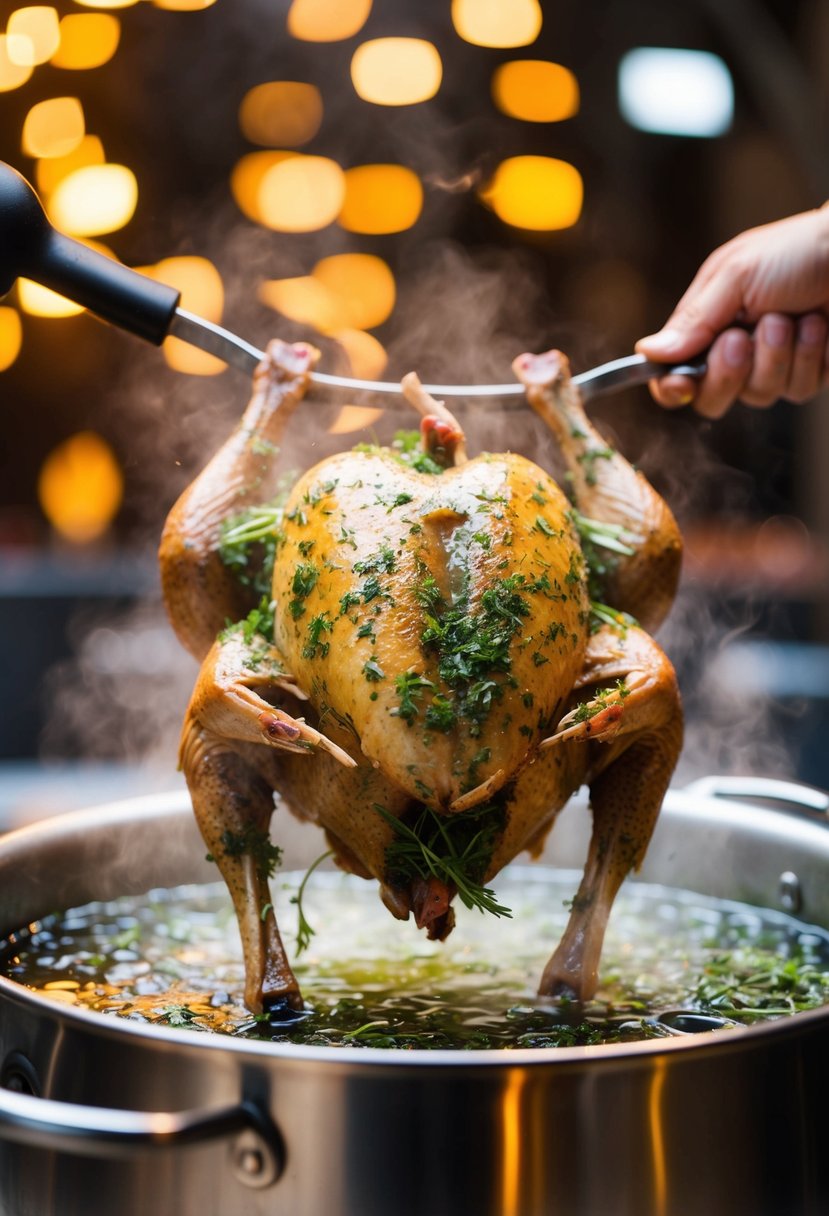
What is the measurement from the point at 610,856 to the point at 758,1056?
62 cm

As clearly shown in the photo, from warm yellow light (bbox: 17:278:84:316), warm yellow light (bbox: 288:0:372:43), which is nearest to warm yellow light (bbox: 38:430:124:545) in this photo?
warm yellow light (bbox: 17:278:84:316)

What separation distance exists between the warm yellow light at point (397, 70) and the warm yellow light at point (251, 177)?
31.1 inches

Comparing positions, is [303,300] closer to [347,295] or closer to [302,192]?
[347,295]

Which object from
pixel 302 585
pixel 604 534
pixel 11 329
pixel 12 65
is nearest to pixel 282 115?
pixel 12 65

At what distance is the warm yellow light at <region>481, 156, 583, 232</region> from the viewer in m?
7.36

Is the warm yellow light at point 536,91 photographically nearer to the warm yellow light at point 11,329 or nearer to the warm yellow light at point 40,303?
the warm yellow light at point 40,303

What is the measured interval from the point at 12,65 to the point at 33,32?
22 centimetres

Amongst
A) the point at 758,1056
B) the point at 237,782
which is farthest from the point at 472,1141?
the point at 237,782

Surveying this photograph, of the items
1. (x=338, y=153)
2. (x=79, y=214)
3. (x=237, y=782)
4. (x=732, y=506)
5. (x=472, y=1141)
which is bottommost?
(x=472, y=1141)

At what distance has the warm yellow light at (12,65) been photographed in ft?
22.8

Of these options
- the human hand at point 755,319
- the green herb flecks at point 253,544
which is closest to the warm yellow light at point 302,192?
the human hand at point 755,319

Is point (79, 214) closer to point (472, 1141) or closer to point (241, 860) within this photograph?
point (241, 860)

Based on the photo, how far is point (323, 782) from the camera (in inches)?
72.4

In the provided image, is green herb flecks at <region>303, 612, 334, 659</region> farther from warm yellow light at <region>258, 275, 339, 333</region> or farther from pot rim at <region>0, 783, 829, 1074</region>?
warm yellow light at <region>258, 275, 339, 333</region>
